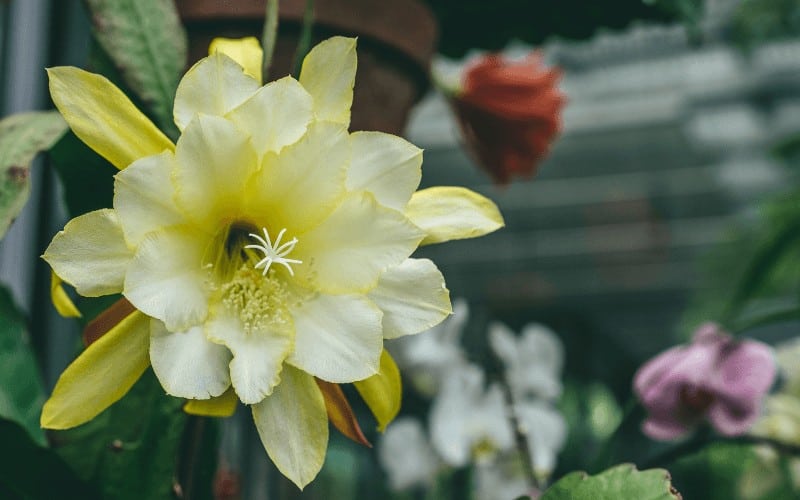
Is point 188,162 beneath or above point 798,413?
above

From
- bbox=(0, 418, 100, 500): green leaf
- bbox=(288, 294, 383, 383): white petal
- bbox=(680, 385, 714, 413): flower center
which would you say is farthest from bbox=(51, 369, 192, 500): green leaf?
bbox=(680, 385, 714, 413): flower center

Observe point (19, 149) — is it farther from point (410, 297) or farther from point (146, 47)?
point (410, 297)

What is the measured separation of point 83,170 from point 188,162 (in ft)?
0.55

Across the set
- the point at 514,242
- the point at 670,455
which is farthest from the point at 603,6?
the point at 514,242

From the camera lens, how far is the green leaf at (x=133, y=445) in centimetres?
44

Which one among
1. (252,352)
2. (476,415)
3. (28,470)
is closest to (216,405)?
(252,352)

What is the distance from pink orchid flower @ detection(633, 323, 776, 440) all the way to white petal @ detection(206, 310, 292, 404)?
34 cm

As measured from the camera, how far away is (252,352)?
336 millimetres

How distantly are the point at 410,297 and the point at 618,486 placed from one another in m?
0.14

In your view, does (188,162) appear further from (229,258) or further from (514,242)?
(514,242)

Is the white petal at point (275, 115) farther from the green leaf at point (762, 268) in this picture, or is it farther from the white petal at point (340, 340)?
the green leaf at point (762, 268)

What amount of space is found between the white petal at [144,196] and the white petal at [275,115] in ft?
0.11

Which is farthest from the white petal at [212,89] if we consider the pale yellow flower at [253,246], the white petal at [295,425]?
the white petal at [295,425]

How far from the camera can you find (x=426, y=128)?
445 cm
